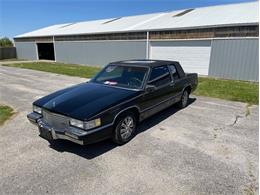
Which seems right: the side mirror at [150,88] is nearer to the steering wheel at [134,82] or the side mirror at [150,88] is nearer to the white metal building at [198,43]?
the steering wheel at [134,82]

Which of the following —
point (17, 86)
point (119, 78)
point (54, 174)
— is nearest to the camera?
point (54, 174)

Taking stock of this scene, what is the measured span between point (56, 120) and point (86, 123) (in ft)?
2.38

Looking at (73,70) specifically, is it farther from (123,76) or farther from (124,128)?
(124,128)

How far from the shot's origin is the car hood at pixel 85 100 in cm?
379

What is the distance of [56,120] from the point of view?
13.1ft

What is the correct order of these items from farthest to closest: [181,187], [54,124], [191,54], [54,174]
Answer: [191,54] < [54,124] < [54,174] < [181,187]

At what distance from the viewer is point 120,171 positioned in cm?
353

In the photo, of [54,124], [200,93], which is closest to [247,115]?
[200,93]

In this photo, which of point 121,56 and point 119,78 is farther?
point 121,56

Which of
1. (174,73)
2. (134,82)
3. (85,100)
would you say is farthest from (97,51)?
(85,100)

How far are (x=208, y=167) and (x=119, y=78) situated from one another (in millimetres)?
2711

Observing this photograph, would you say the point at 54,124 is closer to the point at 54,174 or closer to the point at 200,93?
the point at 54,174

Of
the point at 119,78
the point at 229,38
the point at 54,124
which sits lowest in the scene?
the point at 54,124

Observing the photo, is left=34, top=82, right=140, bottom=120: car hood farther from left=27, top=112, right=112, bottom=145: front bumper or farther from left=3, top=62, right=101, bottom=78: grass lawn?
left=3, top=62, right=101, bottom=78: grass lawn
